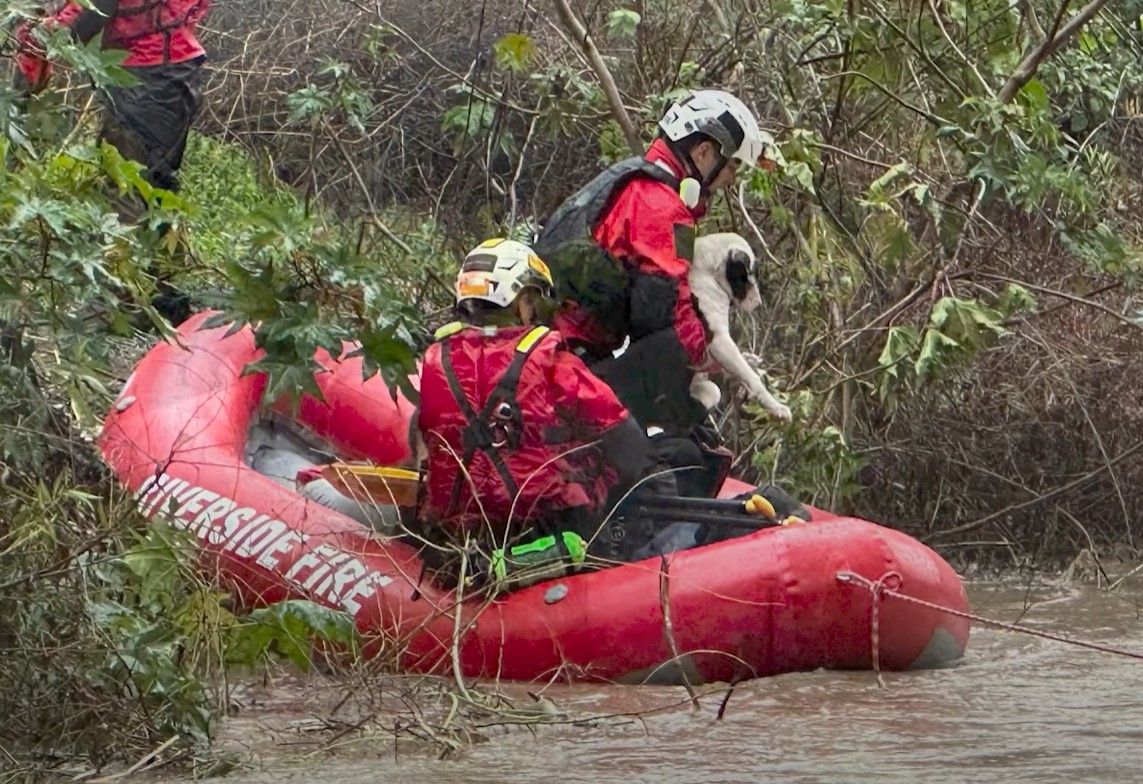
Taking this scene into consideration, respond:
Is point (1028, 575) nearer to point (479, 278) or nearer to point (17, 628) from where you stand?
point (479, 278)

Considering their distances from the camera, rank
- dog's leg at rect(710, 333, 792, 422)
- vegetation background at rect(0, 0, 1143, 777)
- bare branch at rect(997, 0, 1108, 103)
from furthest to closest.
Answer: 1. bare branch at rect(997, 0, 1108, 103)
2. dog's leg at rect(710, 333, 792, 422)
3. vegetation background at rect(0, 0, 1143, 777)

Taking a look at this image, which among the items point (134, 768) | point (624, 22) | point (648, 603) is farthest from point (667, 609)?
point (624, 22)

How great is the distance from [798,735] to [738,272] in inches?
80.9

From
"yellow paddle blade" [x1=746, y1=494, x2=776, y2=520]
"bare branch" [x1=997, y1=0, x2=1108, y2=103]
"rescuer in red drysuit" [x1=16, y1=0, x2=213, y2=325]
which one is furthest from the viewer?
"rescuer in red drysuit" [x1=16, y1=0, x2=213, y2=325]

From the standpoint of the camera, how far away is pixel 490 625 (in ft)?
20.8

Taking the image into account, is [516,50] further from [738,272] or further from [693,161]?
[738,272]

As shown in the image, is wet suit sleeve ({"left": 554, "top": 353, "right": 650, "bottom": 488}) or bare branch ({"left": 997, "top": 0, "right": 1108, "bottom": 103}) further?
bare branch ({"left": 997, "top": 0, "right": 1108, "bottom": 103})

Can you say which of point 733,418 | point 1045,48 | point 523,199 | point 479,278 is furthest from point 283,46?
point 479,278

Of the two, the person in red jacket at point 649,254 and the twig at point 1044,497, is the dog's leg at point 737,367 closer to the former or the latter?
the person in red jacket at point 649,254

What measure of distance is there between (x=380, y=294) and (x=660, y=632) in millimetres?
1508

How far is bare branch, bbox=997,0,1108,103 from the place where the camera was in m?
7.92

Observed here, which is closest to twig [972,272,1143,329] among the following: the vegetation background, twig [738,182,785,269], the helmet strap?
the vegetation background

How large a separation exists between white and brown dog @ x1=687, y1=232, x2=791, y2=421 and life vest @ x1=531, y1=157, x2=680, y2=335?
287 mm

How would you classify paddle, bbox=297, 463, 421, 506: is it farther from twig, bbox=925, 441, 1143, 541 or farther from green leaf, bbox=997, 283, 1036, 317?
twig, bbox=925, 441, 1143, 541
